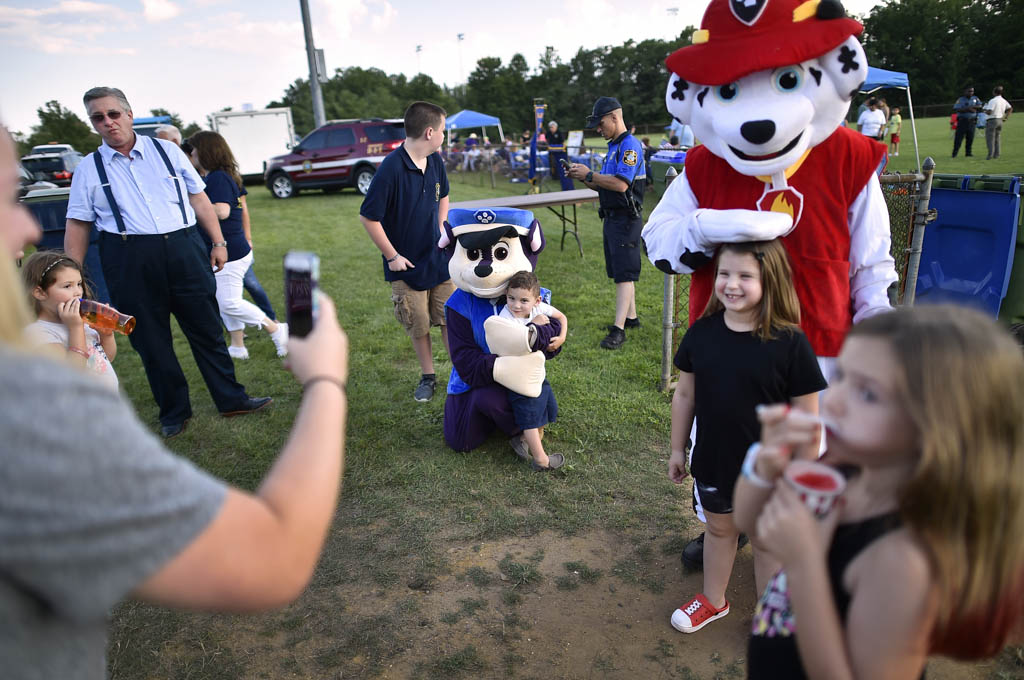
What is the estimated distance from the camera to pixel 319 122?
17797 millimetres

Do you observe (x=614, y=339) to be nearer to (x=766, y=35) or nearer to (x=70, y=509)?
(x=766, y=35)

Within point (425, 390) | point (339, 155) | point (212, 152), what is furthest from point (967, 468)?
point (339, 155)

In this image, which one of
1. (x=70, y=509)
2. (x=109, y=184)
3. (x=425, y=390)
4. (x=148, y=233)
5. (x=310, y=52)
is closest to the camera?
(x=70, y=509)

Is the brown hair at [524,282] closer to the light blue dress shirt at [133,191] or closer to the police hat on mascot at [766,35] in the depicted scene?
the police hat on mascot at [766,35]

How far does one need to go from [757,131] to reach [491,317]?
5.79 ft

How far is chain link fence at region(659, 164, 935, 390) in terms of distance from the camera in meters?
3.67

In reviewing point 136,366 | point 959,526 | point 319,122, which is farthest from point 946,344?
point 319,122

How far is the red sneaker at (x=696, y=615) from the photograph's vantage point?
101 inches

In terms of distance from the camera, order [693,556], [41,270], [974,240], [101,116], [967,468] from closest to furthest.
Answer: [967,468]
[693,556]
[41,270]
[101,116]
[974,240]

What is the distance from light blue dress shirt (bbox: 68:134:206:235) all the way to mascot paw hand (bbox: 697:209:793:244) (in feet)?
10.9

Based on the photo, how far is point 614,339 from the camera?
5762 mm

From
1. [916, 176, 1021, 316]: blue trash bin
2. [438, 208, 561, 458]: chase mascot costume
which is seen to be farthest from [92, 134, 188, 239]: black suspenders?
[916, 176, 1021, 316]: blue trash bin

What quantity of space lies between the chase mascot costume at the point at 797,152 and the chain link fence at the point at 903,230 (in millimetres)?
856

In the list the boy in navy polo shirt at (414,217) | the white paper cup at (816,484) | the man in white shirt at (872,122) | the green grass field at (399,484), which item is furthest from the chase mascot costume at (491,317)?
the man in white shirt at (872,122)
